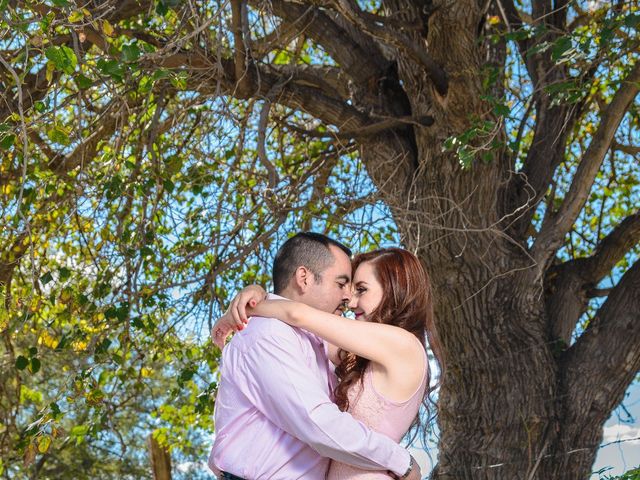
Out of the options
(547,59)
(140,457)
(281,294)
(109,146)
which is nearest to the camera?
(281,294)

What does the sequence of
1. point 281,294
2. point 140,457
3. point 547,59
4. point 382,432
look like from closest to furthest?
point 382,432, point 281,294, point 547,59, point 140,457

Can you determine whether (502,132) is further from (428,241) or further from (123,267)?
(123,267)

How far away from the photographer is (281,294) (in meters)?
2.99

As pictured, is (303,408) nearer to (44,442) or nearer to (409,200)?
(44,442)

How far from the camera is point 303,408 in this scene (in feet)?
8.10

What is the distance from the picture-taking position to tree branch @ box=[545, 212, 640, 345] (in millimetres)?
5887

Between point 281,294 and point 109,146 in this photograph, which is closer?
point 281,294

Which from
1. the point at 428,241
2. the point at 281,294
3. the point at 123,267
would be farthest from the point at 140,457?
the point at 281,294

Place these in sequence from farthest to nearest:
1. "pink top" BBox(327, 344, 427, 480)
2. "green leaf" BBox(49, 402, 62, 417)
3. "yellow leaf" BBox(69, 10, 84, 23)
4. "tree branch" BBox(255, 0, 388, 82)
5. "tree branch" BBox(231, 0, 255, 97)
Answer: "tree branch" BBox(255, 0, 388, 82) → "tree branch" BBox(231, 0, 255, 97) → "green leaf" BBox(49, 402, 62, 417) → "yellow leaf" BBox(69, 10, 84, 23) → "pink top" BBox(327, 344, 427, 480)

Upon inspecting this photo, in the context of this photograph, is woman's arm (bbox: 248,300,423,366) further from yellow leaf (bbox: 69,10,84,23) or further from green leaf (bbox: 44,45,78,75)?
yellow leaf (bbox: 69,10,84,23)

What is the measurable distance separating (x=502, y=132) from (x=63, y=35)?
277 cm

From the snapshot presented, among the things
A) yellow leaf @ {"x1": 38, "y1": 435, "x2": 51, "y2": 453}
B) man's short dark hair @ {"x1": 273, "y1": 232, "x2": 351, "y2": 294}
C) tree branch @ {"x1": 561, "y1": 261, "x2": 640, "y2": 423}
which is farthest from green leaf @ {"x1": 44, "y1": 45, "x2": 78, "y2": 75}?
tree branch @ {"x1": 561, "y1": 261, "x2": 640, "y2": 423}

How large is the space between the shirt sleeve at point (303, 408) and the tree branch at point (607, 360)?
3.12 meters

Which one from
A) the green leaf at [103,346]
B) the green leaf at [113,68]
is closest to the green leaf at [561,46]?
the green leaf at [113,68]
